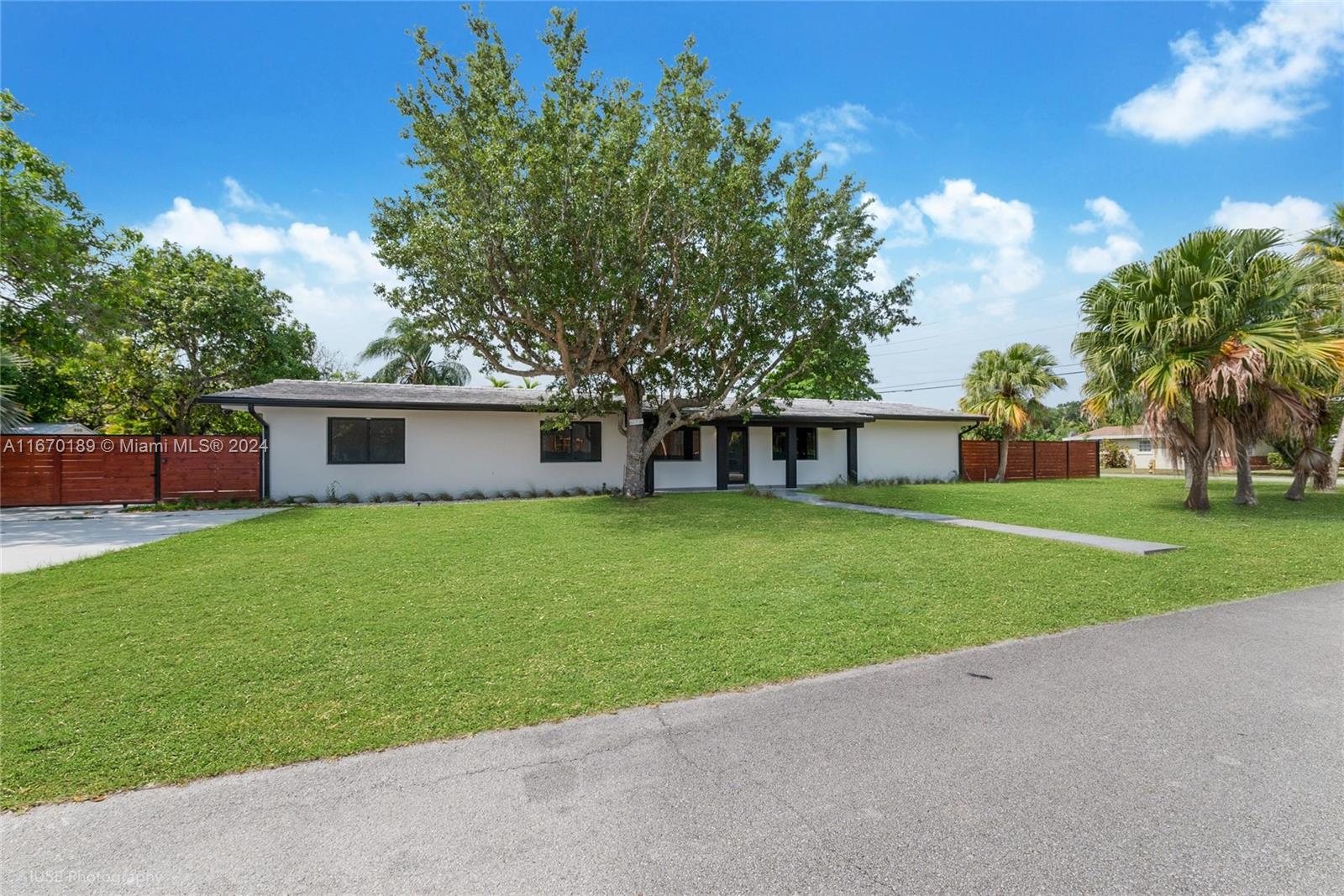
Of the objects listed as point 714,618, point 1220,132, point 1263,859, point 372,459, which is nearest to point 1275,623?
point 1263,859

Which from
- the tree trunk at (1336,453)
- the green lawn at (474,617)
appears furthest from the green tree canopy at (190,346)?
the tree trunk at (1336,453)

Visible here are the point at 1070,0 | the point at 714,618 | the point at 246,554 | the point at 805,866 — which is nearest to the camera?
the point at 805,866

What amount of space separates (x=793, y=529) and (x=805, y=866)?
26.5ft

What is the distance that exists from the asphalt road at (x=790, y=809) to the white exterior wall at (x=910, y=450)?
17.6 meters

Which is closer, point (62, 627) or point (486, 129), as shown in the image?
point (62, 627)

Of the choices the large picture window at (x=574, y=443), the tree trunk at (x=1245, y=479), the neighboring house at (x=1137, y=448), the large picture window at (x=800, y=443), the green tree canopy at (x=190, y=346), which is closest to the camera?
the tree trunk at (x=1245, y=479)

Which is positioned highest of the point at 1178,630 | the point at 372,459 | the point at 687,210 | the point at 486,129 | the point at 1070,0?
the point at 1070,0

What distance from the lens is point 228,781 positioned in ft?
8.84

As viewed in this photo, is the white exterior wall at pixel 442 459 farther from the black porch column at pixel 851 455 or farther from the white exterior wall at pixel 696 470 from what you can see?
the black porch column at pixel 851 455

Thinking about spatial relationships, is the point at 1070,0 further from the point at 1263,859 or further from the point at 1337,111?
the point at 1263,859

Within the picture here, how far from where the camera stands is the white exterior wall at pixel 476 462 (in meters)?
14.5

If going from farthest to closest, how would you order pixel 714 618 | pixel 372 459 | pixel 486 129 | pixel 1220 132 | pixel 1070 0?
pixel 372 459 → pixel 1220 132 → pixel 486 129 → pixel 1070 0 → pixel 714 618

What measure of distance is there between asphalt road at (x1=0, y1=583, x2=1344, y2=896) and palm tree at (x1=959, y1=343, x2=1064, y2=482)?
772 inches

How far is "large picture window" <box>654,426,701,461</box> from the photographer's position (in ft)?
57.7
